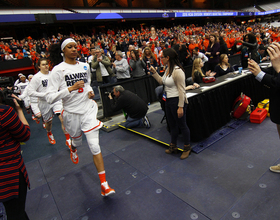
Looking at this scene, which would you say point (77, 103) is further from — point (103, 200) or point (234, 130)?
point (234, 130)

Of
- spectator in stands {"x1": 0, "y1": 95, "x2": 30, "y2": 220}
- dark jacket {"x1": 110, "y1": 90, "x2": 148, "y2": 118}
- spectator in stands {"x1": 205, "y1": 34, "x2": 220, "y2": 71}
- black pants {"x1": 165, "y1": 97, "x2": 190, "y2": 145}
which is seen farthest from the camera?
spectator in stands {"x1": 205, "y1": 34, "x2": 220, "y2": 71}

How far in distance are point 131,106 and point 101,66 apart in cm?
226

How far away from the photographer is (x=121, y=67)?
19.8ft

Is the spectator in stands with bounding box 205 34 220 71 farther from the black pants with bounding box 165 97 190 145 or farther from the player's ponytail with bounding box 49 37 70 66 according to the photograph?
the player's ponytail with bounding box 49 37 70 66

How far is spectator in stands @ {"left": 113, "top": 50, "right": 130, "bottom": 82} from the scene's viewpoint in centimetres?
603

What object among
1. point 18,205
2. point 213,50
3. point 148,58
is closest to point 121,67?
point 148,58

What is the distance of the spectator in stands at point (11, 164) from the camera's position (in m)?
1.54

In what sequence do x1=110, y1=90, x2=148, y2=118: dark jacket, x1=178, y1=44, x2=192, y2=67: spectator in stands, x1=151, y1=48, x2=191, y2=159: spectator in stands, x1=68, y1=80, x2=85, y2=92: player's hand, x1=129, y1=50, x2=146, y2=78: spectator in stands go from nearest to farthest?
x1=68, y1=80, x2=85, y2=92: player's hand
x1=151, y1=48, x2=191, y2=159: spectator in stands
x1=110, y1=90, x2=148, y2=118: dark jacket
x1=129, y1=50, x2=146, y2=78: spectator in stands
x1=178, y1=44, x2=192, y2=67: spectator in stands

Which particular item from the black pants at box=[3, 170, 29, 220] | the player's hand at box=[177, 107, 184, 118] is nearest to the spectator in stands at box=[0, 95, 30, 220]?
the black pants at box=[3, 170, 29, 220]

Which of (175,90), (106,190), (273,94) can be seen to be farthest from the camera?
(175,90)

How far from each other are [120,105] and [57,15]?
18321 mm

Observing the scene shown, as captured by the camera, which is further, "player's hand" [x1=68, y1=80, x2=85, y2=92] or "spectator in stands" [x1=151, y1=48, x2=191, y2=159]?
"spectator in stands" [x1=151, y1=48, x2=191, y2=159]

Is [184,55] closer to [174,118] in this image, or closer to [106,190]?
[174,118]

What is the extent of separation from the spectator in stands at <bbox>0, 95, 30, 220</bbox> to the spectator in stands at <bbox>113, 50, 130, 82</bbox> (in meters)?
4.56
